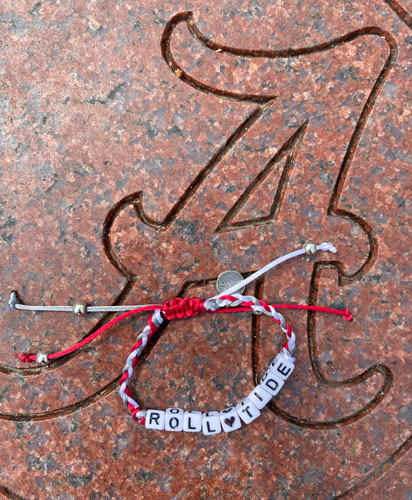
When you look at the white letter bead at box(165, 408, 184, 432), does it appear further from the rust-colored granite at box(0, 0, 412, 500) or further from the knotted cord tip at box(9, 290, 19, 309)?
the knotted cord tip at box(9, 290, 19, 309)

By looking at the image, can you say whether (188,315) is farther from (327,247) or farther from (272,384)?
(327,247)

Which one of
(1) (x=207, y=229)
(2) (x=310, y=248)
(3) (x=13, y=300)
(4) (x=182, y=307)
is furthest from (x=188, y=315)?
(3) (x=13, y=300)

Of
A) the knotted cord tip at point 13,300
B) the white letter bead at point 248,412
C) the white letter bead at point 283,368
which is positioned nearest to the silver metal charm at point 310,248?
the white letter bead at point 283,368

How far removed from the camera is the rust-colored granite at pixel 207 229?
47.9 inches

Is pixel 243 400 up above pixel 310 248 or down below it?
below

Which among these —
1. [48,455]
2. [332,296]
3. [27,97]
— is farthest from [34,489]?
[27,97]

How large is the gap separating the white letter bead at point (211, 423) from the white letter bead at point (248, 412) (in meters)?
0.06

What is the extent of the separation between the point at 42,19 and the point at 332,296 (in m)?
0.99

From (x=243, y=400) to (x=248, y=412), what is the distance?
0.10ft

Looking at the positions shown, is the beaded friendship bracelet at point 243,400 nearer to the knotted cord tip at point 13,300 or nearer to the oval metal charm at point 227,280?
the oval metal charm at point 227,280

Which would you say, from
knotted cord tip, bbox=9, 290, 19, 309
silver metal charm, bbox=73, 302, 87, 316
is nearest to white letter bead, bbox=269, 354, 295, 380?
silver metal charm, bbox=73, 302, 87, 316

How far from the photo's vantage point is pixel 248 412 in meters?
1.21

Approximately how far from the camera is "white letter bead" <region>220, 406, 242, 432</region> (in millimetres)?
1214

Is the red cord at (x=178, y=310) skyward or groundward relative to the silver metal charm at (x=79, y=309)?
groundward
